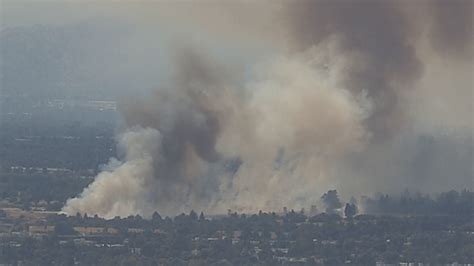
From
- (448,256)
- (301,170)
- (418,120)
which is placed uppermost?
(418,120)

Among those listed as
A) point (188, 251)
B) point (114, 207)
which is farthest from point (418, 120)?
point (188, 251)

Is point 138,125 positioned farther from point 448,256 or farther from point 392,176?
point 448,256

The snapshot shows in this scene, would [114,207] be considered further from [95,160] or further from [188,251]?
[95,160]

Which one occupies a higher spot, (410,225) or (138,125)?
(138,125)

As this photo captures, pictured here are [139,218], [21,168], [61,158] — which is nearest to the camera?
[139,218]

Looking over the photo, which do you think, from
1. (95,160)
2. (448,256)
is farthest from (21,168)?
(448,256)

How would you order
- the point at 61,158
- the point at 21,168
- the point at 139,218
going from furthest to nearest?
1. the point at 61,158
2. the point at 21,168
3. the point at 139,218

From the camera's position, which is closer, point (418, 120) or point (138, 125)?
point (138, 125)

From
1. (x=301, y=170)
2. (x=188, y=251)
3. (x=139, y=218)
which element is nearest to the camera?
(x=188, y=251)

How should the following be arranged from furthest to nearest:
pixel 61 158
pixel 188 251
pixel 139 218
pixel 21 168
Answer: pixel 61 158, pixel 21 168, pixel 139 218, pixel 188 251
